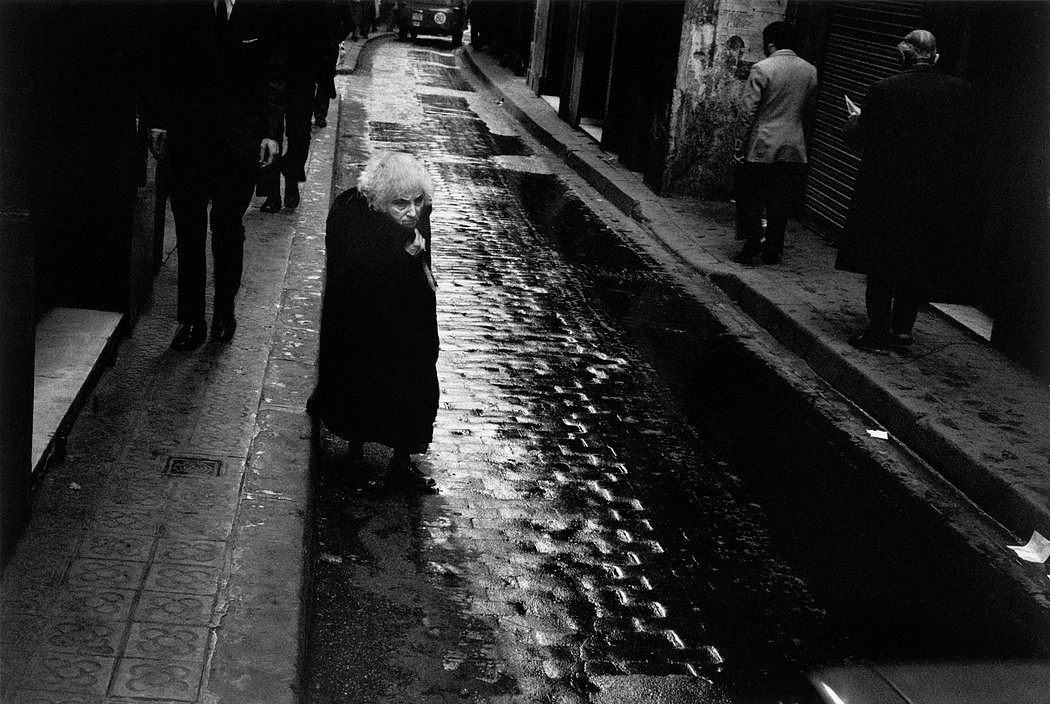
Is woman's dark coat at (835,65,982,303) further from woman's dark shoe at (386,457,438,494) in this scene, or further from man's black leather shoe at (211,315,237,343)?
man's black leather shoe at (211,315,237,343)

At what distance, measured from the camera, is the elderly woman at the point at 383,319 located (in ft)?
17.8

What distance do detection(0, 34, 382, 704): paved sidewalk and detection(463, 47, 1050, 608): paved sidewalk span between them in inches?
120

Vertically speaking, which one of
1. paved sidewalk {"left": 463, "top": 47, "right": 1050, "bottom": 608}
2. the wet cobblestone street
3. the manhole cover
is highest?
the manhole cover

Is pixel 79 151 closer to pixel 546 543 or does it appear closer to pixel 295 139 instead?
pixel 546 543

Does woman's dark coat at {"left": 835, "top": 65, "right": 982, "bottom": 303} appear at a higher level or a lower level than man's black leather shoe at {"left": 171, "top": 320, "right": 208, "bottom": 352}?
higher

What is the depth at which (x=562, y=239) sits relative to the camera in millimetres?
11352

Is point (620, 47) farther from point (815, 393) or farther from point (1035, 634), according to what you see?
point (1035, 634)

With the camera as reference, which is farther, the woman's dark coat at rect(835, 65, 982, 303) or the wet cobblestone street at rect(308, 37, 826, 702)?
the woman's dark coat at rect(835, 65, 982, 303)

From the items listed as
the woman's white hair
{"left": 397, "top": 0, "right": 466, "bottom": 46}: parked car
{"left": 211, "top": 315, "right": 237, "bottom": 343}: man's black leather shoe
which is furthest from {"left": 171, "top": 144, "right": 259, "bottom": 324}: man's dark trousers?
{"left": 397, "top": 0, "right": 466, "bottom": 46}: parked car

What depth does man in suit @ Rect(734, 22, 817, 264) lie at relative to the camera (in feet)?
33.0

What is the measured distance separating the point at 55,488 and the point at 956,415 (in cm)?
462

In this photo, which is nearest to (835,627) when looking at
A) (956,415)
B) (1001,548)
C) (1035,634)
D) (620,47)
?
(1035,634)

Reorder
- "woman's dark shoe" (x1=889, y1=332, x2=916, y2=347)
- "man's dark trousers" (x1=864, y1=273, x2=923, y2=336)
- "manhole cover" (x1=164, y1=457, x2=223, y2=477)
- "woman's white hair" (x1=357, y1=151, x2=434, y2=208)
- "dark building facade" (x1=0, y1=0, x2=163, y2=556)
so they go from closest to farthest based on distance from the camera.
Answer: "manhole cover" (x1=164, y1=457, x2=223, y2=477) → "dark building facade" (x1=0, y1=0, x2=163, y2=556) → "woman's white hair" (x1=357, y1=151, x2=434, y2=208) → "man's dark trousers" (x1=864, y1=273, x2=923, y2=336) → "woman's dark shoe" (x1=889, y1=332, x2=916, y2=347)

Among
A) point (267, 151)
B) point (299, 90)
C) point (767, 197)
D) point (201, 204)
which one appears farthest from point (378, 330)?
point (767, 197)
